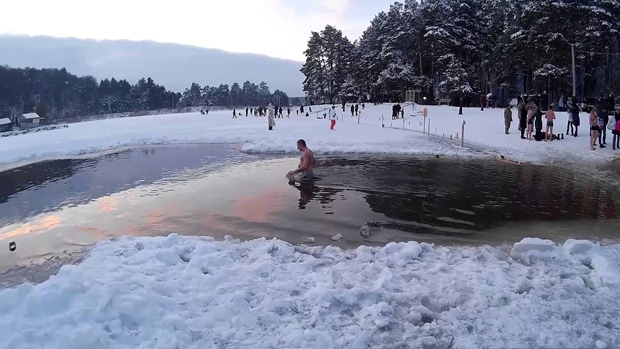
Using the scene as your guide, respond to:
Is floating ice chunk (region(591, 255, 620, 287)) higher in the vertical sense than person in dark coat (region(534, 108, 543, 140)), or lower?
lower

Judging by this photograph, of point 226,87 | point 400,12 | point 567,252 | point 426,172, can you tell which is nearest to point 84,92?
point 226,87

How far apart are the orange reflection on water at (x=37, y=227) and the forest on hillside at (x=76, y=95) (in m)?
95.3

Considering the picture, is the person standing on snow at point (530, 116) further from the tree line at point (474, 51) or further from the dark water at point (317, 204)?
the tree line at point (474, 51)

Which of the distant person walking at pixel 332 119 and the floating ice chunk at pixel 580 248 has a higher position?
the distant person walking at pixel 332 119

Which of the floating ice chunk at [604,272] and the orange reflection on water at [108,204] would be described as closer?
the floating ice chunk at [604,272]

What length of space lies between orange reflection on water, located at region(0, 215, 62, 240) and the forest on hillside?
313ft

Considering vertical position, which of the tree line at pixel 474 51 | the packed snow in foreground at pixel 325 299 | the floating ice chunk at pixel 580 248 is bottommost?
the packed snow in foreground at pixel 325 299

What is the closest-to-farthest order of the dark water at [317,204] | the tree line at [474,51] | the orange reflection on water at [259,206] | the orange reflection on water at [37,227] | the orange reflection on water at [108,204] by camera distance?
the dark water at [317,204], the orange reflection on water at [37,227], the orange reflection on water at [259,206], the orange reflection on water at [108,204], the tree line at [474,51]

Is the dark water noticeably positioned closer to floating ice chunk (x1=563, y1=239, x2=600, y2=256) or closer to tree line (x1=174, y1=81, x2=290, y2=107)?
floating ice chunk (x1=563, y1=239, x2=600, y2=256)

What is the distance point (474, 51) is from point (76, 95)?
10694cm

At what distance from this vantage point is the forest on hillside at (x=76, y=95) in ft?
325

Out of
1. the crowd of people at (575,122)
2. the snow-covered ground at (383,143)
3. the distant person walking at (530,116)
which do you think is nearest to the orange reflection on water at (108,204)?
the snow-covered ground at (383,143)

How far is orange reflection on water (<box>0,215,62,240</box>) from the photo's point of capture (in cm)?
901

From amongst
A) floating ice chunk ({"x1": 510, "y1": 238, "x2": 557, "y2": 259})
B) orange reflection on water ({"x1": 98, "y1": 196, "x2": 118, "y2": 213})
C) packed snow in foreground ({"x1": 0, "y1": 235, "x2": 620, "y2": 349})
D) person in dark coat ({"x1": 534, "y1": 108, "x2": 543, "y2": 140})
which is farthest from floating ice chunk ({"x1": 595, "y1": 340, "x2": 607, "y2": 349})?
person in dark coat ({"x1": 534, "y1": 108, "x2": 543, "y2": 140})
